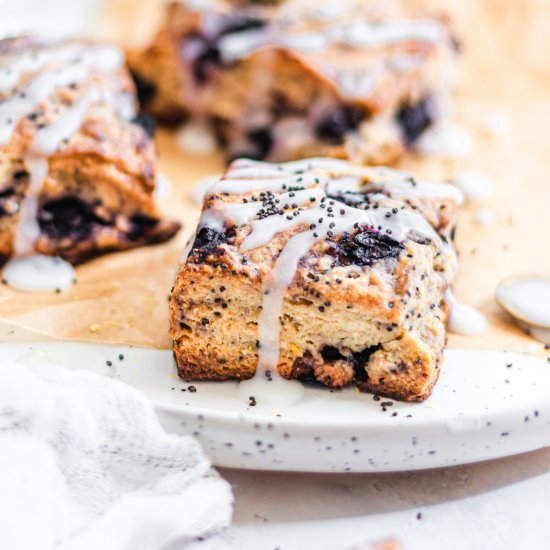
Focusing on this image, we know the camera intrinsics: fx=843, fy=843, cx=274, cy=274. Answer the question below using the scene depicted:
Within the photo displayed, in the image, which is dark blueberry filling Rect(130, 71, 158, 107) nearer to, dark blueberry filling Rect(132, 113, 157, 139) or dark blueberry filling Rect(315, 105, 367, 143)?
dark blueberry filling Rect(132, 113, 157, 139)

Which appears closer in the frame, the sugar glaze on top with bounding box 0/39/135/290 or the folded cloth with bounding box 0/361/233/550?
the folded cloth with bounding box 0/361/233/550

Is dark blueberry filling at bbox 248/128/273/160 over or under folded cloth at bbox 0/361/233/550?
over

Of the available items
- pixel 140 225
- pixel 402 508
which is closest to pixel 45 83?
pixel 140 225

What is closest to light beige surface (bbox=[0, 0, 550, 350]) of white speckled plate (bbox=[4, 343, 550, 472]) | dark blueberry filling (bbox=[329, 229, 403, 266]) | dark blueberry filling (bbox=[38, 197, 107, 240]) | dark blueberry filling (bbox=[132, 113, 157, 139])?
dark blueberry filling (bbox=[38, 197, 107, 240])

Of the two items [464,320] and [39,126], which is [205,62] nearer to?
[39,126]

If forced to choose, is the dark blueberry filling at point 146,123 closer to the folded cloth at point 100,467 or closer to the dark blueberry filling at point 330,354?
the folded cloth at point 100,467
